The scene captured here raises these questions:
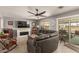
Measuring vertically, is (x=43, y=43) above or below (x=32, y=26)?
below

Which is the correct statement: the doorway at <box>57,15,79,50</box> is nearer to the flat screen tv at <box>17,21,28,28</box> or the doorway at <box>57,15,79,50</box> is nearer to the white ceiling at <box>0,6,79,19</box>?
the white ceiling at <box>0,6,79,19</box>

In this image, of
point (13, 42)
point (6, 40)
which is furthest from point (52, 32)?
point (6, 40)

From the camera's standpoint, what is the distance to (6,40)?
70.2 inches

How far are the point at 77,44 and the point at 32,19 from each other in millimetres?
973

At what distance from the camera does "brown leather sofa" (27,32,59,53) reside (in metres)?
1.83

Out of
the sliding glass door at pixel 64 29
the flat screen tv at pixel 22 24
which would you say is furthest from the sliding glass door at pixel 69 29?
the flat screen tv at pixel 22 24

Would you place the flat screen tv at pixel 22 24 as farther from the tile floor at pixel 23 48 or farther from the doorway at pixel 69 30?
the doorway at pixel 69 30

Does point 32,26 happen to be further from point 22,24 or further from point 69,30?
point 69,30

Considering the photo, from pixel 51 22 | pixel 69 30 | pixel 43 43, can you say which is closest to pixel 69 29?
pixel 69 30

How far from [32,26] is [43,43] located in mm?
392

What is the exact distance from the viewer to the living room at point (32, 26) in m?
1.78

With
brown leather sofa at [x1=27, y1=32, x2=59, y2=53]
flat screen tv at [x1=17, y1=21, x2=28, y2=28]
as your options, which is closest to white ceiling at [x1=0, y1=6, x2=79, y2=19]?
flat screen tv at [x1=17, y1=21, x2=28, y2=28]

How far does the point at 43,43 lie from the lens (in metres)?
1.84

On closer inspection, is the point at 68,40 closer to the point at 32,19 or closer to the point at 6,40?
the point at 32,19
